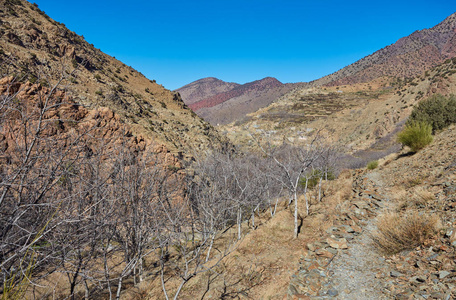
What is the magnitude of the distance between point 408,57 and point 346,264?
394ft

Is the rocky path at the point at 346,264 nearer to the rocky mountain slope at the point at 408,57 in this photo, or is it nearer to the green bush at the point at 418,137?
the green bush at the point at 418,137

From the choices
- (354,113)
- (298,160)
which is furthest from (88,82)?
(354,113)

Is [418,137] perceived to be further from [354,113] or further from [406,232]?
[354,113]

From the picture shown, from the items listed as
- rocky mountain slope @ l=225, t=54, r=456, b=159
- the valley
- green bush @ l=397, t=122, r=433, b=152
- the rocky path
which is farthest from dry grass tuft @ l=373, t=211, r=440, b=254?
rocky mountain slope @ l=225, t=54, r=456, b=159

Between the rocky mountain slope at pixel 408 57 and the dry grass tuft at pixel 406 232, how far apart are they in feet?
331

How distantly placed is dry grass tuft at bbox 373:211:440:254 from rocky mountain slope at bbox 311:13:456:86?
101 metres

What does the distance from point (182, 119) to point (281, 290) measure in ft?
79.1

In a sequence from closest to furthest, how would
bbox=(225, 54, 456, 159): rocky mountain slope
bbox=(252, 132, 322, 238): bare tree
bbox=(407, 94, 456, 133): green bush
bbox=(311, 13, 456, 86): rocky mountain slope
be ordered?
bbox=(252, 132, 322, 238): bare tree → bbox=(407, 94, 456, 133): green bush → bbox=(225, 54, 456, 159): rocky mountain slope → bbox=(311, 13, 456, 86): rocky mountain slope

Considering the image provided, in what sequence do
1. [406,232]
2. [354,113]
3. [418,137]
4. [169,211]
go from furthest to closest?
[354,113]
[418,137]
[169,211]
[406,232]

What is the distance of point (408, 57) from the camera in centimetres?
9138

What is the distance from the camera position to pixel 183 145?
71.7 feet

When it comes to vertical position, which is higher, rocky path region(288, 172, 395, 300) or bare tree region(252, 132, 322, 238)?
bare tree region(252, 132, 322, 238)

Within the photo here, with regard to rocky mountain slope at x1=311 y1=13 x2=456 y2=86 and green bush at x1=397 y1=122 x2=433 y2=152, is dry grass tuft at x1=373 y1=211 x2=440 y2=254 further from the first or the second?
rocky mountain slope at x1=311 y1=13 x2=456 y2=86

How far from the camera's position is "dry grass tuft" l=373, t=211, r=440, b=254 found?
194 inches
